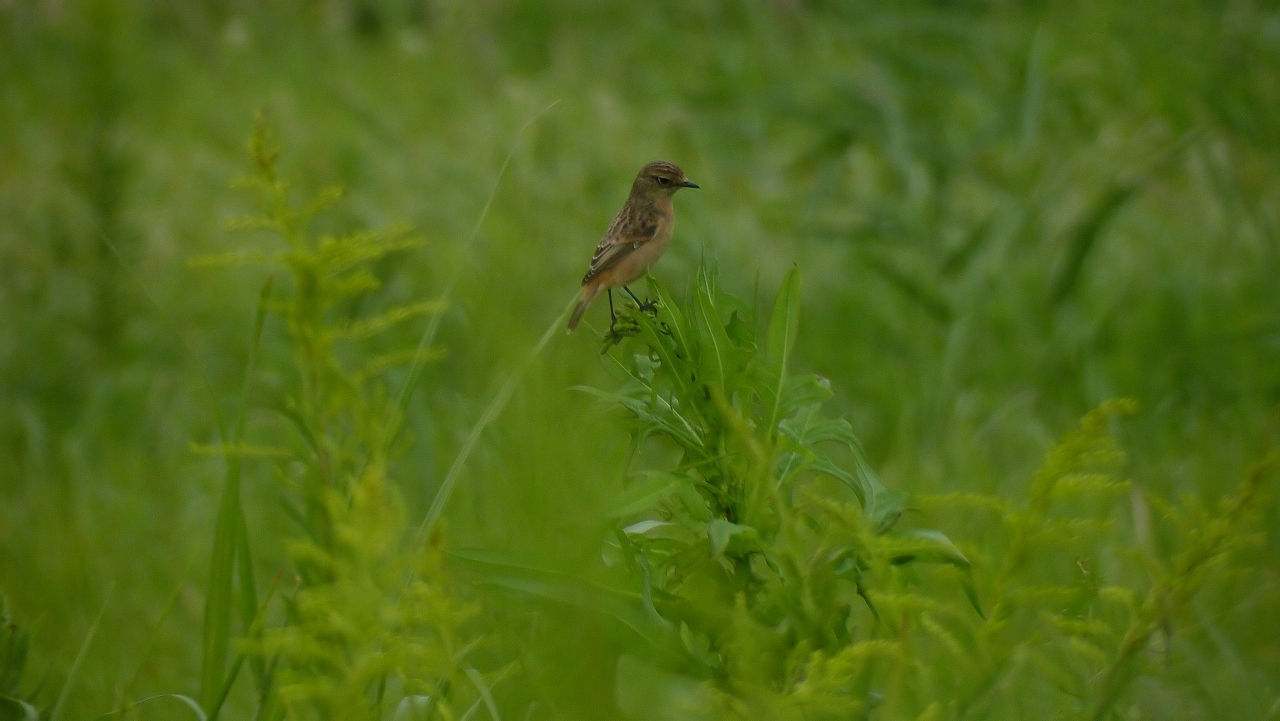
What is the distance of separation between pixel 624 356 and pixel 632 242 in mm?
1679

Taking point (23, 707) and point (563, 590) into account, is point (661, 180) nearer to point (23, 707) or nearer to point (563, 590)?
point (23, 707)

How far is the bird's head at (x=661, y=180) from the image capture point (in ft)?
12.9

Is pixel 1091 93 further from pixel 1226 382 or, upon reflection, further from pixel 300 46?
pixel 300 46

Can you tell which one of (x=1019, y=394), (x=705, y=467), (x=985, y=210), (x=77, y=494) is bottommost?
(x=77, y=494)

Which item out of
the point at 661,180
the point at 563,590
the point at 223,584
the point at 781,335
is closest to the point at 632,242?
the point at 661,180

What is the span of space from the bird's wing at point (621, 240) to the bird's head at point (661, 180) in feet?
0.53

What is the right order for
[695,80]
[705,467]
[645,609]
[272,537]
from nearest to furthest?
[645,609]
[705,467]
[272,537]
[695,80]

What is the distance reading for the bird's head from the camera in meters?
3.92

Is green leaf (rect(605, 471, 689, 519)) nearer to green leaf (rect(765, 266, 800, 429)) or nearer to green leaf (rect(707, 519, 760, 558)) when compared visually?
green leaf (rect(707, 519, 760, 558))

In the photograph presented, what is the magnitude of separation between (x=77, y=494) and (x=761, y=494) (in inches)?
155

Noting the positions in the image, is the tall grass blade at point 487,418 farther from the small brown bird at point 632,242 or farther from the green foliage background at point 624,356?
the small brown bird at point 632,242

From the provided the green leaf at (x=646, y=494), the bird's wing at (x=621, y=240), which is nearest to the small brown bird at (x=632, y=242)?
the bird's wing at (x=621, y=240)

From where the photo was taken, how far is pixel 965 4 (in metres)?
7.66

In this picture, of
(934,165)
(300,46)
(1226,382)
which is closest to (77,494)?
(934,165)
